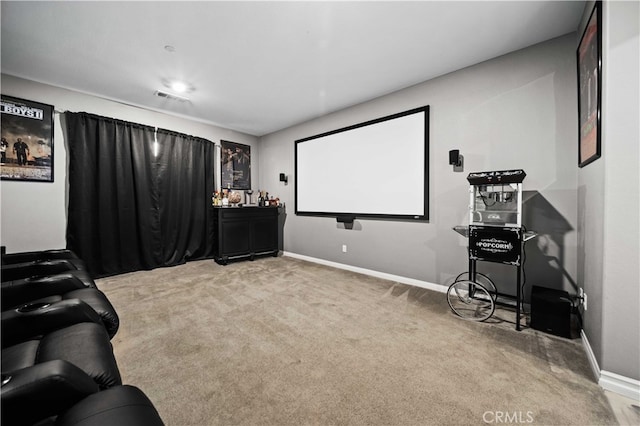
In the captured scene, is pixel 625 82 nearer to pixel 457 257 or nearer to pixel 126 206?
pixel 457 257

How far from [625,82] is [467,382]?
6.58 ft

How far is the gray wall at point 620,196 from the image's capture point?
146 centimetres

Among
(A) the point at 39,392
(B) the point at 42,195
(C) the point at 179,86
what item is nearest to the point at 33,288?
(A) the point at 39,392

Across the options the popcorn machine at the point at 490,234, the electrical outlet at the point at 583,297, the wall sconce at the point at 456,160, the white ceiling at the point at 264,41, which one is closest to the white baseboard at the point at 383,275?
the popcorn machine at the point at 490,234

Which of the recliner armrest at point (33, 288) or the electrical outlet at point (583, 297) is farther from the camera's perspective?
the electrical outlet at point (583, 297)

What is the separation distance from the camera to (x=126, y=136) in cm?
Answer: 400

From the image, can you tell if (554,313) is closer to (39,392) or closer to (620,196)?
(620,196)

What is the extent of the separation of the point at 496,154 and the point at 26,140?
5685mm

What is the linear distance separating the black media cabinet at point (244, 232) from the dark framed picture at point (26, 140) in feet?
7.55

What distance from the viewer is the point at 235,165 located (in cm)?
546

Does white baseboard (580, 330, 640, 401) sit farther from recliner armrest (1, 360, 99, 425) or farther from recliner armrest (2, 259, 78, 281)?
recliner armrest (2, 259, 78, 281)

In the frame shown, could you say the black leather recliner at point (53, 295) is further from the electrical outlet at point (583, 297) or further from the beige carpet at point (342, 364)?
the electrical outlet at point (583, 297)

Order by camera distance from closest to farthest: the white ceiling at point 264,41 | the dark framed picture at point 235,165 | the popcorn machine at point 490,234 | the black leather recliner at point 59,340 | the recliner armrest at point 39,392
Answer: the recliner armrest at point 39,392 < the black leather recliner at point 59,340 < the white ceiling at point 264,41 < the popcorn machine at point 490,234 < the dark framed picture at point 235,165

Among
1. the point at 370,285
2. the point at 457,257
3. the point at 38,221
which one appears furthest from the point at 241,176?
the point at 457,257
